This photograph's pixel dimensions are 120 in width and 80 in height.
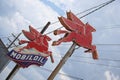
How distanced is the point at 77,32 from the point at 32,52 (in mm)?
6205

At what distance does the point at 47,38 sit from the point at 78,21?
7.26m

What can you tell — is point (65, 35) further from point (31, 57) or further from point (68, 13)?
point (31, 57)

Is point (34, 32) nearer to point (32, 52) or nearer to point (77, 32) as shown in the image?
point (32, 52)

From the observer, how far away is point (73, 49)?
1557 centimetres

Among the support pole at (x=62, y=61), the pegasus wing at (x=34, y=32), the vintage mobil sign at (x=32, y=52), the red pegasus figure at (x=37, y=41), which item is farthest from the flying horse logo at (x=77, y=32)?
the pegasus wing at (x=34, y=32)

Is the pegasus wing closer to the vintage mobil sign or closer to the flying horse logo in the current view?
the vintage mobil sign

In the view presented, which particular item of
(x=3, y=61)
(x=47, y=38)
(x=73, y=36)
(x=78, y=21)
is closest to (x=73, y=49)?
(x=73, y=36)

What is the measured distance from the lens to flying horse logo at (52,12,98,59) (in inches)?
596

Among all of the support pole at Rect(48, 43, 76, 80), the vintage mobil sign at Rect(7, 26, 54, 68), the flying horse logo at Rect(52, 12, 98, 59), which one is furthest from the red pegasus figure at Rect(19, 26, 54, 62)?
the support pole at Rect(48, 43, 76, 80)

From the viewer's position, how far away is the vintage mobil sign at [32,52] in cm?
2005

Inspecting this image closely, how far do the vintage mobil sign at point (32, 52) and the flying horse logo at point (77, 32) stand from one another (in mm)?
5666

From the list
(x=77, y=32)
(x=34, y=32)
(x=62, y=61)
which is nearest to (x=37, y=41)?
(x=34, y=32)

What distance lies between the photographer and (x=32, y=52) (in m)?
20.9

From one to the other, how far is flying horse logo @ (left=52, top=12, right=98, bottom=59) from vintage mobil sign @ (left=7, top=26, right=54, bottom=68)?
5666 millimetres
